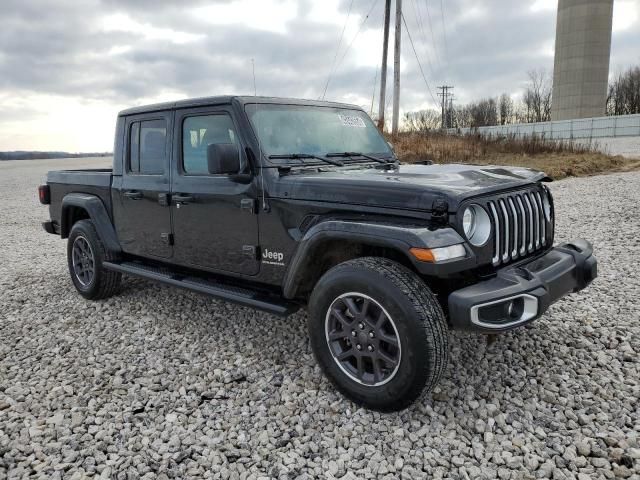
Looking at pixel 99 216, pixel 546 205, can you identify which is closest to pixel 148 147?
pixel 99 216

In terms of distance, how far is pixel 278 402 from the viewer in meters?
3.17

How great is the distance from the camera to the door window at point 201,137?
12.4 ft

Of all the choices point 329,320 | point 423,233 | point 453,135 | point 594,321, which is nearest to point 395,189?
point 423,233

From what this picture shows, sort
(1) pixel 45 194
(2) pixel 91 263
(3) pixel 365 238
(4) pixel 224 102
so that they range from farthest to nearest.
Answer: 1. (1) pixel 45 194
2. (2) pixel 91 263
3. (4) pixel 224 102
4. (3) pixel 365 238

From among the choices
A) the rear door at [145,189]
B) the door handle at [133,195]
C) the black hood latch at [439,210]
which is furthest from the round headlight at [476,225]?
the door handle at [133,195]

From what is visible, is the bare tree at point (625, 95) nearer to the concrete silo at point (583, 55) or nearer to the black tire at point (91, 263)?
the concrete silo at point (583, 55)

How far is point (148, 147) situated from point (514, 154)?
14.6 metres

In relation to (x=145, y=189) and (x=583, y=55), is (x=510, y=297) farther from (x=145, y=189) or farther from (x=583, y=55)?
(x=583, y=55)

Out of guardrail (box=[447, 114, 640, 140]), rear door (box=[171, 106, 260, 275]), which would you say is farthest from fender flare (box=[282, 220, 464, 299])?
guardrail (box=[447, 114, 640, 140])

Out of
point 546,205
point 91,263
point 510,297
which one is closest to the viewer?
point 510,297

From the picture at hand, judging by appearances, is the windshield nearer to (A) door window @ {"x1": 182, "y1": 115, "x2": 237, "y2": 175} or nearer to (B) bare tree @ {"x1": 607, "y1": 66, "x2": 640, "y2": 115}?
(A) door window @ {"x1": 182, "y1": 115, "x2": 237, "y2": 175}

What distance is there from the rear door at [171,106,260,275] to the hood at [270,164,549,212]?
383 mm

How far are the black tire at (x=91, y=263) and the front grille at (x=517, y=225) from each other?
11.7 feet

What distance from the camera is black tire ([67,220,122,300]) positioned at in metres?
4.95
